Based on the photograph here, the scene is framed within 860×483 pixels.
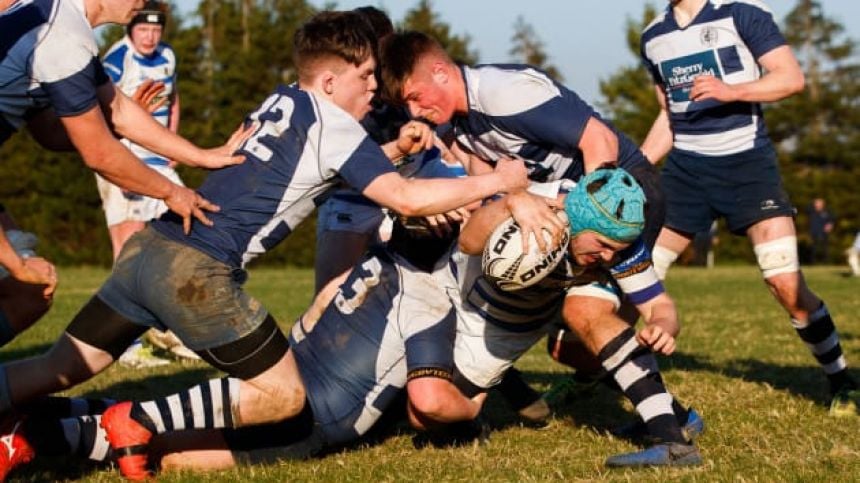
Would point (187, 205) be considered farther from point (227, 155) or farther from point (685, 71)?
point (685, 71)

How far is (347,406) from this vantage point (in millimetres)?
5430

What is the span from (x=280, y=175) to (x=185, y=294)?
2.03ft

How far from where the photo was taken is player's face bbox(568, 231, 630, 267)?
15.4ft

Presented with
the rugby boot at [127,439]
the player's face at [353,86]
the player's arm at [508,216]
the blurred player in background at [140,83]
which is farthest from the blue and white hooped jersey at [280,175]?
the blurred player in background at [140,83]

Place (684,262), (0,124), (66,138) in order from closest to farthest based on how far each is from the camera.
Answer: (0,124) → (66,138) → (684,262)

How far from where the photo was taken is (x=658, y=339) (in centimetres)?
473

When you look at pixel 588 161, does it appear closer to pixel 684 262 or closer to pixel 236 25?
pixel 684 262

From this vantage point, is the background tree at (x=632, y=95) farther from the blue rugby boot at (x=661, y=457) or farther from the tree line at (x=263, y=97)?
the blue rugby boot at (x=661, y=457)

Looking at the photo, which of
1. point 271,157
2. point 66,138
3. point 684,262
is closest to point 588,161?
point 271,157

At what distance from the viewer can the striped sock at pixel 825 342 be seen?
21.3 ft

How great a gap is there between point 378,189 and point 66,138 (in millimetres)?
1450

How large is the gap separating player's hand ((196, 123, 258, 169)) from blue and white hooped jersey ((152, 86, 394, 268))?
0.03 m

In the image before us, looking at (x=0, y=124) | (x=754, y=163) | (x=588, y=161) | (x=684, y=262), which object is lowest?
(x=684, y=262)

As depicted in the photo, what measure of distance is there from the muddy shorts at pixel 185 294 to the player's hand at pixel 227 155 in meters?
0.37
